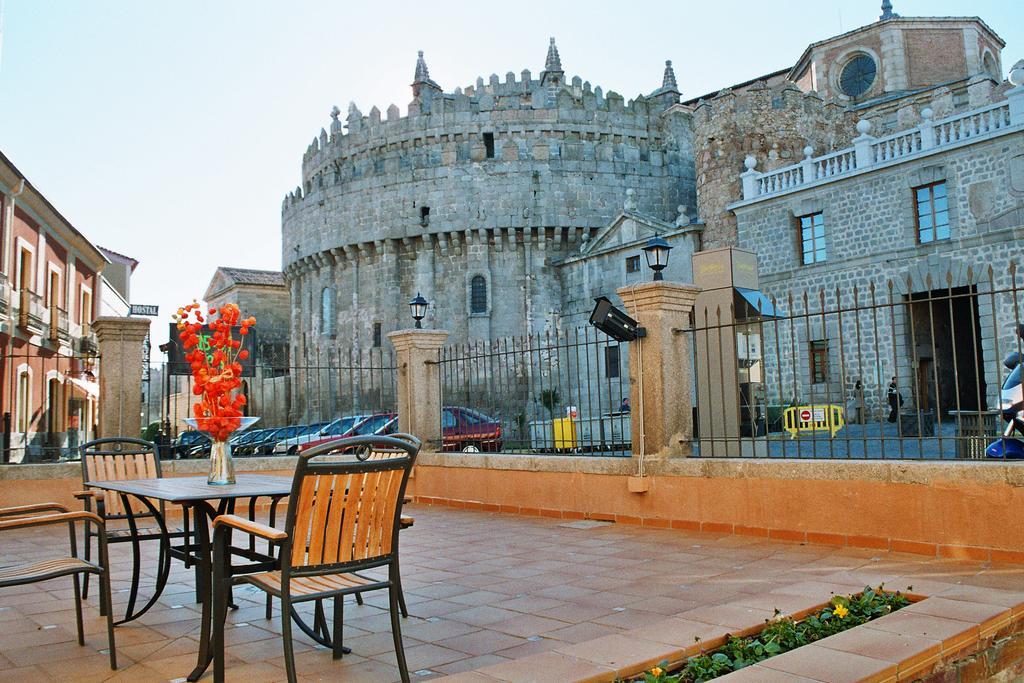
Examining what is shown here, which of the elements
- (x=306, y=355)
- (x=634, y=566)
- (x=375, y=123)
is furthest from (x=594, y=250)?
(x=634, y=566)

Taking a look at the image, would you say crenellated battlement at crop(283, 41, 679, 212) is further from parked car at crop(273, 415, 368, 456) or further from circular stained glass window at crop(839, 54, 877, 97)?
parked car at crop(273, 415, 368, 456)

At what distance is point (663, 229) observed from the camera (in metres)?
23.9

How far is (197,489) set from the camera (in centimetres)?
414

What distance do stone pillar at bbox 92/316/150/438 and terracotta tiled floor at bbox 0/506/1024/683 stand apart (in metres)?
2.17

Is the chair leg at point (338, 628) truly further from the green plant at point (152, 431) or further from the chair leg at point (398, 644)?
the green plant at point (152, 431)

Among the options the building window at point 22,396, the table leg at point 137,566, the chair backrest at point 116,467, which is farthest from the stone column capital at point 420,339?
the building window at point 22,396

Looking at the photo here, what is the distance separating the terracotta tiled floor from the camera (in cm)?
360

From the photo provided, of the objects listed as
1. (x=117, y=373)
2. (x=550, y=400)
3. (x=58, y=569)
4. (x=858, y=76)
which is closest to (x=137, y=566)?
(x=58, y=569)

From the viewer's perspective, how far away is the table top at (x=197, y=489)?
12.3 feet

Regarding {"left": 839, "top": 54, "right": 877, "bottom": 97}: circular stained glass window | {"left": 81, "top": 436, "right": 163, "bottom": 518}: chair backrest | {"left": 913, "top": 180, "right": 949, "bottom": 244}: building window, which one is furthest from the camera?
{"left": 839, "top": 54, "right": 877, "bottom": 97}: circular stained glass window

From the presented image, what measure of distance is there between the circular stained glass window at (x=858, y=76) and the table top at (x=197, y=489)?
3022cm

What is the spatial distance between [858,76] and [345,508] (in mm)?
31615

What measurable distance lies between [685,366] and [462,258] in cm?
2176

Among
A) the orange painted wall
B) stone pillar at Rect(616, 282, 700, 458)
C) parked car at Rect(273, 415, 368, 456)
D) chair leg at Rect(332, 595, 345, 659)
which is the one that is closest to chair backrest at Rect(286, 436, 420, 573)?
chair leg at Rect(332, 595, 345, 659)
